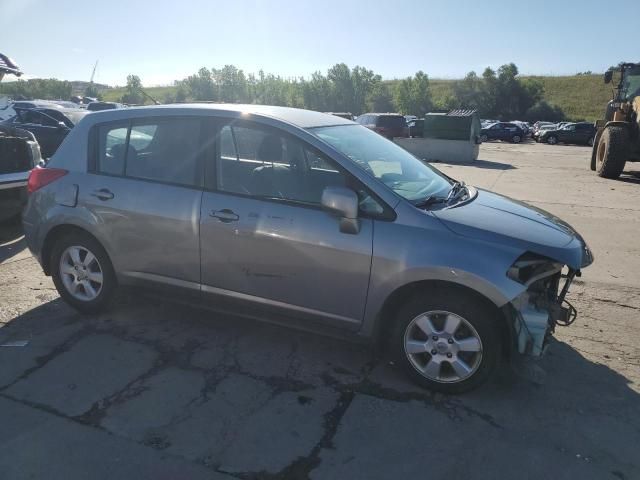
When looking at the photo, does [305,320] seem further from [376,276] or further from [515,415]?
[515,415]

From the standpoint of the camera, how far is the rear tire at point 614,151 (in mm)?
13547

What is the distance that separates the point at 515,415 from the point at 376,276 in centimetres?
118

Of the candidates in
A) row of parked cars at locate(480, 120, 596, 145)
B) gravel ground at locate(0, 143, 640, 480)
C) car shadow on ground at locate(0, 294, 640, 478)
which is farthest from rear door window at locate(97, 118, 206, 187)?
row of parked cars at locate(480, 120, 596, 145)

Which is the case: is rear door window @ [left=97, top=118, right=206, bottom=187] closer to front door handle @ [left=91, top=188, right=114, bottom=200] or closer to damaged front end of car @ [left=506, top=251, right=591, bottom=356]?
front door handle @ [left=91, top=188, right=114, bottom=200]

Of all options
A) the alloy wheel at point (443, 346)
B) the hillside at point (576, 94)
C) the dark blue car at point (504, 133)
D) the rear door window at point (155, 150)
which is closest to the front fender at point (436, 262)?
the alloy wheel at point (443, 346)

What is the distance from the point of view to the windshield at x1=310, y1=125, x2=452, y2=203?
11.4 feet

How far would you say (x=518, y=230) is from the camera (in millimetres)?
3186

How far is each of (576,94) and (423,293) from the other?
92176mm

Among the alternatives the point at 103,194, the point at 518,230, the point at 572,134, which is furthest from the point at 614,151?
the point at 572,134

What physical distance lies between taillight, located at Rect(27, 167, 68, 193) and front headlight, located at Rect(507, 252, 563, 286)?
3.54 m

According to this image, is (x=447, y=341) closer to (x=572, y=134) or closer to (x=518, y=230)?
(x=518, y=230)

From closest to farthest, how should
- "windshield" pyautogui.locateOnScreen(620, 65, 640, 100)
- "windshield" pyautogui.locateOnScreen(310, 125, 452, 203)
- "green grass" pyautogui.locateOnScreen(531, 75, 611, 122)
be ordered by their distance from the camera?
"windshield" pyautogui.locateOnScreen(310, 125, 452, 203)
"windshield" pyautogui.locateOnScreen(620, 65, 640, 100)
"green grass" pyautogui.locateOnScreen(531, 75, 611, 122)

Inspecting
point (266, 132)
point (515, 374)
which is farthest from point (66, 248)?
point (515, 374)

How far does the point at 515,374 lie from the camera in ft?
11.3
